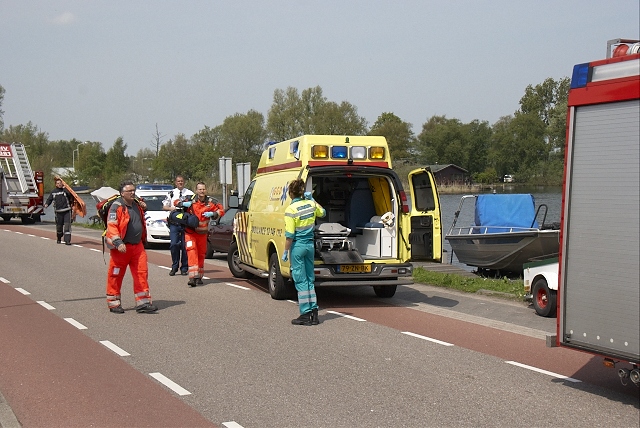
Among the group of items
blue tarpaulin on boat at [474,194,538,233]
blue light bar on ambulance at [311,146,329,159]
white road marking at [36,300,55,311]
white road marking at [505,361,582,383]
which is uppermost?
blue light bar on ambulance at [311,146,329,159]

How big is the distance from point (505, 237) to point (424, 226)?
7.10m

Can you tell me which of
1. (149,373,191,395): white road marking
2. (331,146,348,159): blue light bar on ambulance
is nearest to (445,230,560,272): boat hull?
(331,146,348,159): blue light bar on ambulance

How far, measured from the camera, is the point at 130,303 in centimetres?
1220

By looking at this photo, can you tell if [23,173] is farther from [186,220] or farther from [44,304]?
[44,304]

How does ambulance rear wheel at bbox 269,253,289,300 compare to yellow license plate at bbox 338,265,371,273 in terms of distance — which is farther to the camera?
ambulance rear wheel at bbox 269,253,289,300

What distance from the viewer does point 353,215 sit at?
43.9 ft

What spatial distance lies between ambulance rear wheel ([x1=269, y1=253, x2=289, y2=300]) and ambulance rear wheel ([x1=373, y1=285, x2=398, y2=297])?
1520mm

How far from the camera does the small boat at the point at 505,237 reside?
720 inches

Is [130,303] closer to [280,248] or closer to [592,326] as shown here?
[280,248]

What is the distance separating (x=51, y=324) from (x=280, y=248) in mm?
3520

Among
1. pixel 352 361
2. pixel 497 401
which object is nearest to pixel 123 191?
pixel 352 361

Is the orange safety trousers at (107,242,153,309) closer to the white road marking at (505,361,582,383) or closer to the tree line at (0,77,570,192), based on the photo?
the white road marking at (505,361,582,383)

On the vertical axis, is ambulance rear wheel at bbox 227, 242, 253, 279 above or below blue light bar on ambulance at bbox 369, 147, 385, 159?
below

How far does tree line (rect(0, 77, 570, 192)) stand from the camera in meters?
74.4
